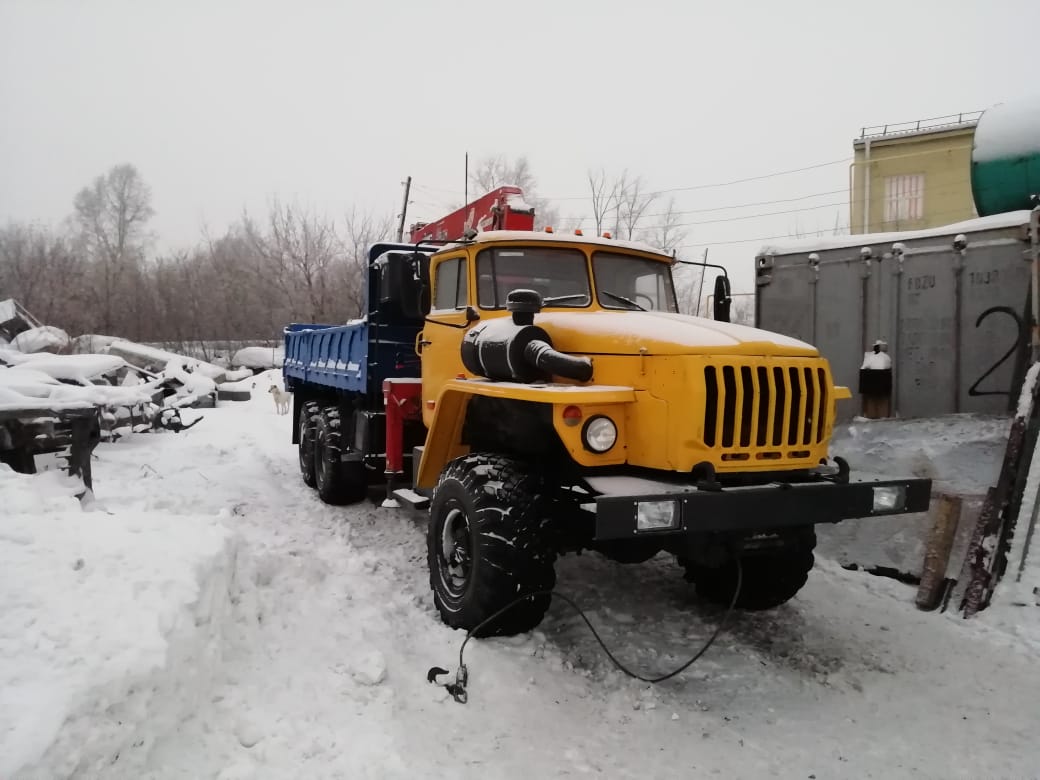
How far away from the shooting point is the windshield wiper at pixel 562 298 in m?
4.85

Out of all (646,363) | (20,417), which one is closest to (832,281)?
(646,363)

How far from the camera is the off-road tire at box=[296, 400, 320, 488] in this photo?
847cm

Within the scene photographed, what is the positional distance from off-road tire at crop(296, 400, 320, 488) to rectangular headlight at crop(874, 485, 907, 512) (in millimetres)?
6223

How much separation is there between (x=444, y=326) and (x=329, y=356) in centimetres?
319

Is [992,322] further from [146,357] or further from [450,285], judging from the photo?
[146,357]

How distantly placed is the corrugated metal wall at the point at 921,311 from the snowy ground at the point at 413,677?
1.97 meters

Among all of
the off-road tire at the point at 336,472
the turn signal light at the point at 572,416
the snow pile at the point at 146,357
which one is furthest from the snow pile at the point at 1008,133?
the snow pile at the point at 146,357

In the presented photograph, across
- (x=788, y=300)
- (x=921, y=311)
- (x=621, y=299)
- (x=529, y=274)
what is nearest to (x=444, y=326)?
(x=529, y=274)

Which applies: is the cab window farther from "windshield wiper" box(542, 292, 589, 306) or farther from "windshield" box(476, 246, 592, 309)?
"windshield wiper" box(542, 292, 589, 306)

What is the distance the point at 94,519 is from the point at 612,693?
2.98 metres

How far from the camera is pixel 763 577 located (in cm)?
466

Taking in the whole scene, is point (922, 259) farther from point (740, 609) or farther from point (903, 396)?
point (740, 609)

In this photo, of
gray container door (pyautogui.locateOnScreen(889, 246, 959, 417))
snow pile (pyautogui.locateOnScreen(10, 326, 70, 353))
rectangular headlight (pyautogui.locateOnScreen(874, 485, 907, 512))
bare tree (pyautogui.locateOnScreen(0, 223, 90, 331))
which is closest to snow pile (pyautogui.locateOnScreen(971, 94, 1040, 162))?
gray container door (pyautogui.locateOnScreen(889, 246, 959, 417))

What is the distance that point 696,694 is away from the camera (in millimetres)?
3742
